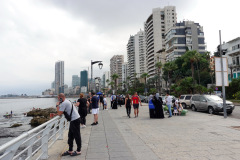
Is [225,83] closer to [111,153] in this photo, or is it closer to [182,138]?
[182,138]

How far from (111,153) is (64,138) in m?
2.86

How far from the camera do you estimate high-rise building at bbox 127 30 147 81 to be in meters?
135

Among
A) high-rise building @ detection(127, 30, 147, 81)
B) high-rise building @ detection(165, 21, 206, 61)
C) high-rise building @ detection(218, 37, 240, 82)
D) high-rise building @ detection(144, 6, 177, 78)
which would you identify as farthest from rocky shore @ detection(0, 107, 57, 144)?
high-rise building @ detection(127, 30, 147, 81)

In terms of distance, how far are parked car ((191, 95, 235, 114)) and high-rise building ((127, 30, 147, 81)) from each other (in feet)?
375

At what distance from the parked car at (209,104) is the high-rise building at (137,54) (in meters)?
114

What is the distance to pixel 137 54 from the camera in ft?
460

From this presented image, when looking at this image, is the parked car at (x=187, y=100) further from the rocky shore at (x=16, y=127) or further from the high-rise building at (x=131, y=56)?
the high-rise building at (x=131, y=56)

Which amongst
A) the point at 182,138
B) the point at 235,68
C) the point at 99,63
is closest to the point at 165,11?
the point at 235,68

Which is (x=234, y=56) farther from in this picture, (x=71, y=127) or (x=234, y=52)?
(x=71, y=127)

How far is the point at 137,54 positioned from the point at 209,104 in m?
127

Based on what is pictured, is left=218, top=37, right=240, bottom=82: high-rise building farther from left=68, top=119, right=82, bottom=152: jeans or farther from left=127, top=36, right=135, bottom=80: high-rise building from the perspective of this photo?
left=127, top=36, right=135, bottom=80: high-rise building

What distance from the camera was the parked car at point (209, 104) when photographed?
14.2 m

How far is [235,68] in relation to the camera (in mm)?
49281

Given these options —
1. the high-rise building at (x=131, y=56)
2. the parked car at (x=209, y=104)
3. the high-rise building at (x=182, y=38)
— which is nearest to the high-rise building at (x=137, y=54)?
the high-rise building at (x=131, y=56)
